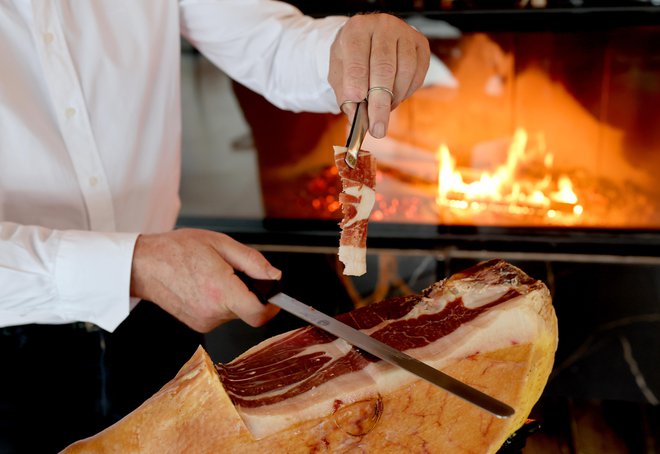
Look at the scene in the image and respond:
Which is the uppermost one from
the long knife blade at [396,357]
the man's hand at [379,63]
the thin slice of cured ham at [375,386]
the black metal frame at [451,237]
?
the man's hand at [379,63]

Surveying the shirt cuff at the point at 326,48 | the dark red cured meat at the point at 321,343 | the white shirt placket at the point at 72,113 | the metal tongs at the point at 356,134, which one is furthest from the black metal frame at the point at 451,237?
the metal tongs at the point at 356,134

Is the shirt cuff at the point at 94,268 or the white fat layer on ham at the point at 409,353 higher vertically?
the shirt cuff at the point at 94,268

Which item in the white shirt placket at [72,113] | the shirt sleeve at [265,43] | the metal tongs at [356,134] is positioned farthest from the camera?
the shirt sleeve at [265,43]

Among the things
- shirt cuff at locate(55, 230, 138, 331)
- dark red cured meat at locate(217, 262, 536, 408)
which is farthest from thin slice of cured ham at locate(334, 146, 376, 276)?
shirt cuff at locate(55, 230, 138, 331)

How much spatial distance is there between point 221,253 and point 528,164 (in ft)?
4.78

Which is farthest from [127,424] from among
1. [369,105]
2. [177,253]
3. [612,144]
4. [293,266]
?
[612,144]

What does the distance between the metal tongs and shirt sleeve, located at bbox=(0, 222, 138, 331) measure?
0.36 meters

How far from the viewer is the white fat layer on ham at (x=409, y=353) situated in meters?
1.00

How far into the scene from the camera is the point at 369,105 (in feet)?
3.70

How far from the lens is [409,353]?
3.55 feet

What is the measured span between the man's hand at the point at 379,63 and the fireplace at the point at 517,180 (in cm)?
95

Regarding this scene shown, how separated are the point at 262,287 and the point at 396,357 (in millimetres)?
233

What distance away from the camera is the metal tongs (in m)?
1.09

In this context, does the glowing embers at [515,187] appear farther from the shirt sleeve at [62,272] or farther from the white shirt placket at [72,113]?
the shirt sleeve at [62,272]
